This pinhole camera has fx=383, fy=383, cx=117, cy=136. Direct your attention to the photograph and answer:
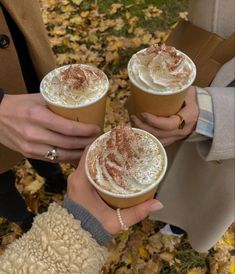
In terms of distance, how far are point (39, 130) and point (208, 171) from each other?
1.07 m

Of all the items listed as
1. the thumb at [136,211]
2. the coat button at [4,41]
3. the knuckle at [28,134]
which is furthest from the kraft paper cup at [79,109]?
the thumb at [136,211]

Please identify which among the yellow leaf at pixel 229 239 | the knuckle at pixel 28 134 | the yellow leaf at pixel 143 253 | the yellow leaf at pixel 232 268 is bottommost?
the yellow leaf at pixel 232 268

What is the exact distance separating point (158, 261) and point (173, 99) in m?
1.70

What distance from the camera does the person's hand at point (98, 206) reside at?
4.42 feet

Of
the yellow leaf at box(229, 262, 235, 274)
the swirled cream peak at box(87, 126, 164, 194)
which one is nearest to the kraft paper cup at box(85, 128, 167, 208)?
the swirled cream peak at box(87, 126, 164, 194)

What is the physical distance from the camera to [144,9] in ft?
14.4

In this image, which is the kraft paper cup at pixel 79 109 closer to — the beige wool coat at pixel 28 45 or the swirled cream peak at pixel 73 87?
the swirled cream peak at pixel 73 87

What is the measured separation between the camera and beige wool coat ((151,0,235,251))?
1.65 metres

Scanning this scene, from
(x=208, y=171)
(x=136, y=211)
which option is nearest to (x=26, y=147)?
(x=136, y=211)

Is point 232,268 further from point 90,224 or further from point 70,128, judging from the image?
point 70,128

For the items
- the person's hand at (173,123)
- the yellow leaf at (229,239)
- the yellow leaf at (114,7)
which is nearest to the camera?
the person's hand at (173,123)

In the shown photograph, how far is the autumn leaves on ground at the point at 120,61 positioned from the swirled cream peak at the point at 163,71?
5.55 feet

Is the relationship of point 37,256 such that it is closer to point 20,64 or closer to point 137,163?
point 137,163

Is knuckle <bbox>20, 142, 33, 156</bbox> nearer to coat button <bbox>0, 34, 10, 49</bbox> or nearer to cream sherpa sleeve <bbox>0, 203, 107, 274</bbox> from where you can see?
cream sherpa sleeve <bbox>0, 203, 107, 274</bbox>
